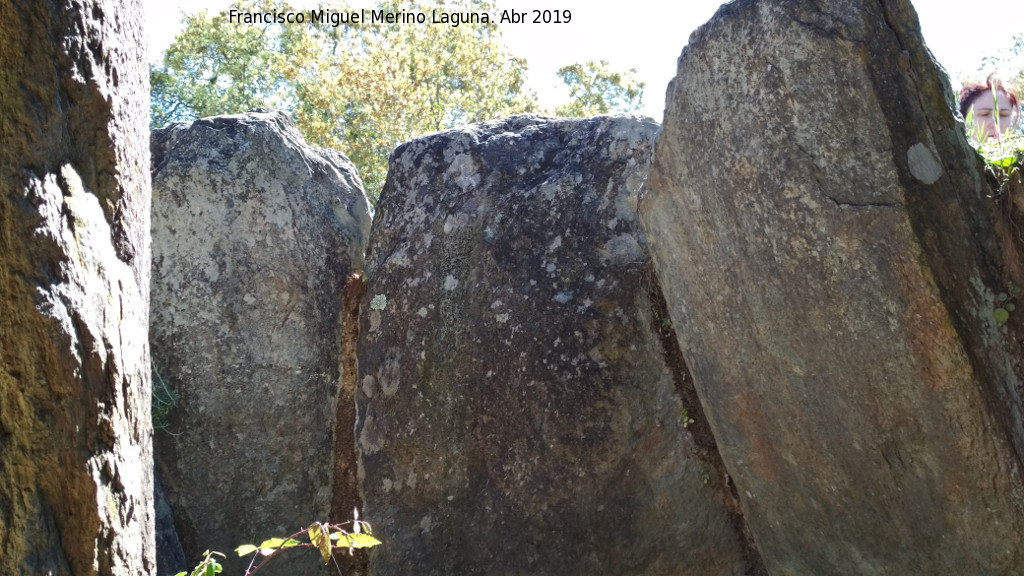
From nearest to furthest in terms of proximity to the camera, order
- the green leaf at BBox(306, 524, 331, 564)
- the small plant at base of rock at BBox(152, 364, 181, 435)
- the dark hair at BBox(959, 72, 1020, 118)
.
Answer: the green leaf at BBox(306, 524, 331, 564)
the dark hair at BBox(959, 72, 1020, 118)
the small plant at base of rock at BBox(152, 364, 181, 435)

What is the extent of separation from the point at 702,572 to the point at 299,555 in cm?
168

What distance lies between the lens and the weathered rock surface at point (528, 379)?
342 cm

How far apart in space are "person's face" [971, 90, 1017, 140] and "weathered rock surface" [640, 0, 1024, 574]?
1.26ft

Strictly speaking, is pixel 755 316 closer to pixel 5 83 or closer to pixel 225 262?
pixel 5 83

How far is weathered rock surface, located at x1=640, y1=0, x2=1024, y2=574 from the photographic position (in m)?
2.47

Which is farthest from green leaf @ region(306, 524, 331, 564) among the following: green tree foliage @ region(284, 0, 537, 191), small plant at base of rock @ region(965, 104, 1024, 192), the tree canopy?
green tree foliage @ region(284, 0, 537, 191)

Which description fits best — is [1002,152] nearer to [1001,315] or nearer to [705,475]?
[1001,315]

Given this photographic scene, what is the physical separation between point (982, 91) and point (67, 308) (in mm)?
2955

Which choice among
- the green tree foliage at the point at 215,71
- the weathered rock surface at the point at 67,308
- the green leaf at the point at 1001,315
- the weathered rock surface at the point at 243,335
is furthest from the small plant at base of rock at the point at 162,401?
the green tree foliage at the point at 215,71

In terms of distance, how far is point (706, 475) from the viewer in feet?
11.2

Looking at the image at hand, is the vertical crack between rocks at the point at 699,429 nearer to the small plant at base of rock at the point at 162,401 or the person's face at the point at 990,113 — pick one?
the person's face at the point at 990,113

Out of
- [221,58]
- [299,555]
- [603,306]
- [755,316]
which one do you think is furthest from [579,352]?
[221,58]

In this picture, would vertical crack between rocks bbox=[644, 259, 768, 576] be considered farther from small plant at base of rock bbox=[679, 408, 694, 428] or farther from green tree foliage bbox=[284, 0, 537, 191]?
green tree foliage bbox=[284, 0, 537, 191]

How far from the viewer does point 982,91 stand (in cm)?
325
